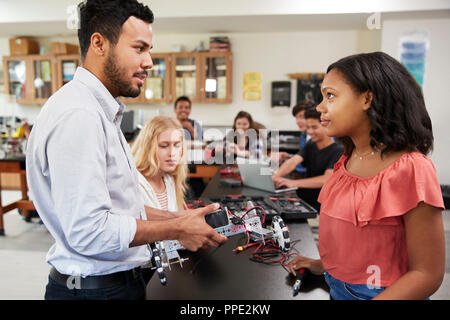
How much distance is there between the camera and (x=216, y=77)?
5.23m

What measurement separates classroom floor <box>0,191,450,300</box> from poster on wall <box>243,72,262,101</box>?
244cm

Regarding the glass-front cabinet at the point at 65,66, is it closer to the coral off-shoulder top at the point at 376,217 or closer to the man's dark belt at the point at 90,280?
the man's dark belt at the point at 90,280

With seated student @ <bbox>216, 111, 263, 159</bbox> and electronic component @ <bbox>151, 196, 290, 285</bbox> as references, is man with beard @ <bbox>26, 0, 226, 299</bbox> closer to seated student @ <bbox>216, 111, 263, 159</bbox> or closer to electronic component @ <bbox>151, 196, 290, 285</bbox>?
electronic component @ <bbox>151, 196, 290, 285</bbox>

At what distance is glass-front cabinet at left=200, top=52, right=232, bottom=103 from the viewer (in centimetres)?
515

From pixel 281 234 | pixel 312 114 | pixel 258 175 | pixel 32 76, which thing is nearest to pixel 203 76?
pixel 32 76

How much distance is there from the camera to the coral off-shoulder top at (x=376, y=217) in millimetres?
777

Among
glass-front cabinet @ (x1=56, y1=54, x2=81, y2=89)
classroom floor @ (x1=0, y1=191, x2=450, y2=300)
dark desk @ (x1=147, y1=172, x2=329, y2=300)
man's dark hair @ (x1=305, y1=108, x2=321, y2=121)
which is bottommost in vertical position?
classroom floor @ (x1=0, y1=191, x2=450, y2=300)

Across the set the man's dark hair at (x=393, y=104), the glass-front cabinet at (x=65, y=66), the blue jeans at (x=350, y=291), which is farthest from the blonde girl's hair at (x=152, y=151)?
the glass-front cabinet at (x=65, y=66)

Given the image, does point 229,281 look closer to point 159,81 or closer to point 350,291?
point 350,291

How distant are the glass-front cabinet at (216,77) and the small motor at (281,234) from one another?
412cm

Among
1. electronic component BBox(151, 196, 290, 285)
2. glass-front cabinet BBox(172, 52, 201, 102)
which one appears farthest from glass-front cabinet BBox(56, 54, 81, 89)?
electronic component BBox(151, 196, 290, 285)

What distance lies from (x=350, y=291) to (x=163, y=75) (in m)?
4.84
